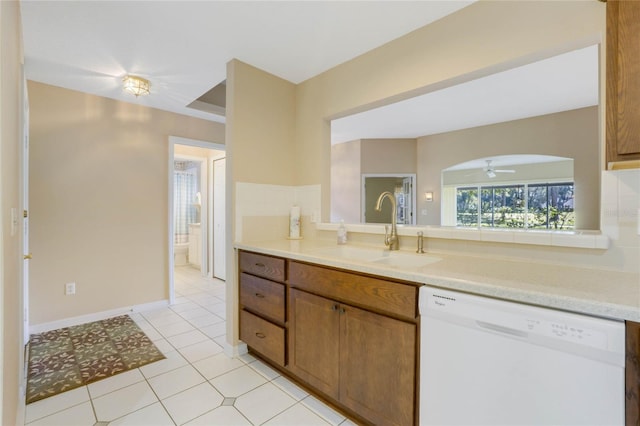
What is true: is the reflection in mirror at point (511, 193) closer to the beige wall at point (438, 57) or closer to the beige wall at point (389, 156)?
the beige wall at point (389, 156)

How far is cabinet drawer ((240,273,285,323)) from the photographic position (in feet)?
6.10

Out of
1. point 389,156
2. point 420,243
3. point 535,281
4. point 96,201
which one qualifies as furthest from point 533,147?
point 96,201

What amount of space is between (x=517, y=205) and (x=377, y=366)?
7.23m

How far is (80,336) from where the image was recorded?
254 cm

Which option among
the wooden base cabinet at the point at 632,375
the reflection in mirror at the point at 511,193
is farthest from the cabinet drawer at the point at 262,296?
the reflection in mirror at the point at 511,193

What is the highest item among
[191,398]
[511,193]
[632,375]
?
[511,193]

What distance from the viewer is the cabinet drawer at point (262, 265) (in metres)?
1.85

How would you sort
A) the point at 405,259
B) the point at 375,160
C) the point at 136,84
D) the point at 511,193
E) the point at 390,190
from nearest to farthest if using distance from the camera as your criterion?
the point at 405,259
the point at 136,84
the point at 375,160
the point at 390,190
the point at 511,193

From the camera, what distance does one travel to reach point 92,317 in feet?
9.46

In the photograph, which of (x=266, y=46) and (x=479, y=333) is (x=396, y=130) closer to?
(x=266, y=46)

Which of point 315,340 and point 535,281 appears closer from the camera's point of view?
point 535,281

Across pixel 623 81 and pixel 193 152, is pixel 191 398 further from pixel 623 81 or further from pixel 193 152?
pixel 193 152

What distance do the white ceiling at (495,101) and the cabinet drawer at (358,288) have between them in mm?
2344

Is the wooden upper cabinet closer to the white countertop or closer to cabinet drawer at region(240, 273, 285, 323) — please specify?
the white countertop
